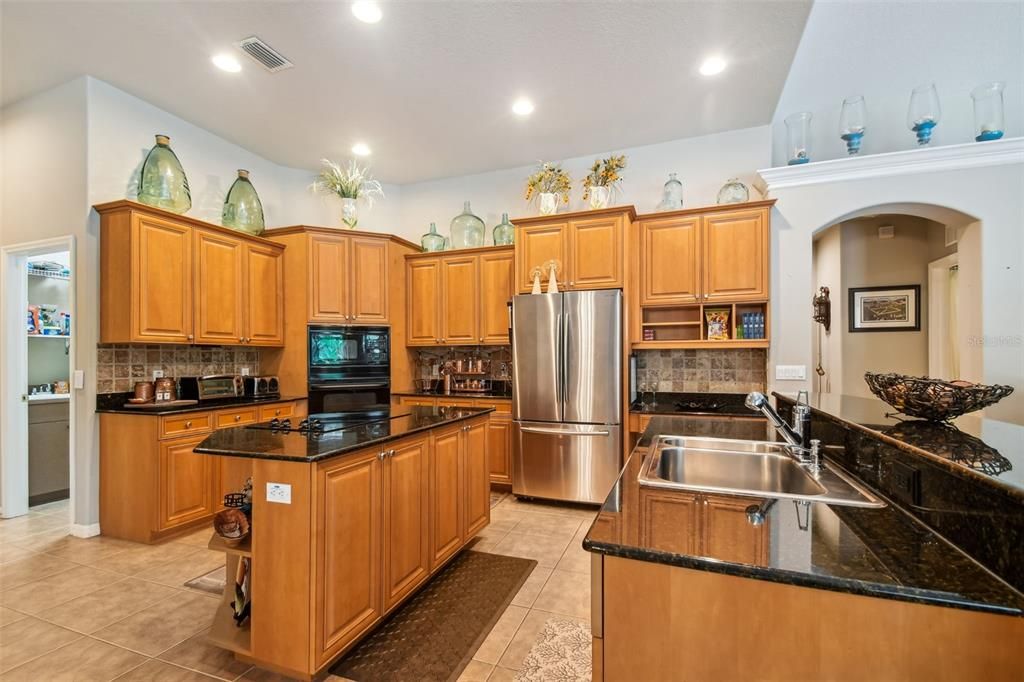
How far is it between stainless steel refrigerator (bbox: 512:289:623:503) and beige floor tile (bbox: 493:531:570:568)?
66 centimetres

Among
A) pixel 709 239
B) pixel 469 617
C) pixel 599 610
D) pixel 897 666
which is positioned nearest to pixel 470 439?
pixel 469 617

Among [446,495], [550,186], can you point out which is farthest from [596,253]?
[446,495]

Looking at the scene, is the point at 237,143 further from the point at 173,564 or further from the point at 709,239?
the point at 709,239

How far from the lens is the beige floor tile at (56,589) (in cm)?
229

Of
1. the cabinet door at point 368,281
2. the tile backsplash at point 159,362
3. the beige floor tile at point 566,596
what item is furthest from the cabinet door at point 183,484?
the beige floor tile at point 566,596

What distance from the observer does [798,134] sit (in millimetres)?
3691

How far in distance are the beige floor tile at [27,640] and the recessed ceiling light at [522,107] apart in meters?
4.06

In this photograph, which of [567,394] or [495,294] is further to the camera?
[495,294]

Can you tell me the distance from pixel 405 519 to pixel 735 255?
3145mm

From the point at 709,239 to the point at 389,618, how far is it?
3454mm

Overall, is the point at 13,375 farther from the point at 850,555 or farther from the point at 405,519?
the point at 850,555

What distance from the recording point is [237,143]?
13.7ft

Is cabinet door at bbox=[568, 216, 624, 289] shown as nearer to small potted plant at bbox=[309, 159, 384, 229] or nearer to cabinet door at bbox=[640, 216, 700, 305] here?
cabinet door at bbox=[640, 216, 700, 305]

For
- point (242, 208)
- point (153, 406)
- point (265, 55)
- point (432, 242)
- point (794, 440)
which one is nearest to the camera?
point (794, 440)
